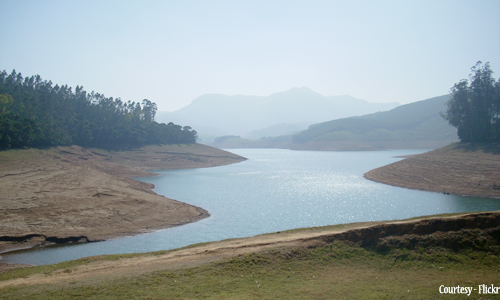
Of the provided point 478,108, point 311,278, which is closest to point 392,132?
point 478,108

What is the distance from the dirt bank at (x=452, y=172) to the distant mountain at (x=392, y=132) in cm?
8711

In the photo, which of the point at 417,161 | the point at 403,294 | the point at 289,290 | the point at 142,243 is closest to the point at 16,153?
the point at 142,243

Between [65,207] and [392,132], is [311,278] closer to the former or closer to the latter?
[65,207]

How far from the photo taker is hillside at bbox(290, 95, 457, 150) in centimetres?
14225

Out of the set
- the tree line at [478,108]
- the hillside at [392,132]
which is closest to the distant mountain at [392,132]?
the hillside at [392,132]

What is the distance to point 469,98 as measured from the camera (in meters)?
60.4

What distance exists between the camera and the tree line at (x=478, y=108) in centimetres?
5614

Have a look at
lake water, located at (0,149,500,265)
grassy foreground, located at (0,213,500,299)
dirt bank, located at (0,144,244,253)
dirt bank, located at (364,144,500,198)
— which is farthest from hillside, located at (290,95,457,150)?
grassy foreground, located at (0,213,500,299)

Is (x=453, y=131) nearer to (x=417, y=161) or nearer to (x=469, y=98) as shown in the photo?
(x=469, y=98)

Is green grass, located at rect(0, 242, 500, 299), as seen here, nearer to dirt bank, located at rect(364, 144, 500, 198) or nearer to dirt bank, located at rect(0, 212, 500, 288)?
dirt bank, located at rect(0, 212, 500, 288)

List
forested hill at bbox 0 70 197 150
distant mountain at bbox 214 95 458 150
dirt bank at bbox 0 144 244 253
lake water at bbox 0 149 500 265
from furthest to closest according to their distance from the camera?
distant mountain at bbox 214 95 458 150
forested hill at bbox 0 70 197 150
dirt bank at bbox 0 144 244 253
lake water at bbox 0 149 500 265

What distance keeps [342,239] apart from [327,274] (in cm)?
257

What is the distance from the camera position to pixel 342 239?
1402 centimetres

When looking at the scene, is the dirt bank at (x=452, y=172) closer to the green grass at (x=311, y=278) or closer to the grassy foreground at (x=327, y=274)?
the grassy foreground at (x=327, y=274)
